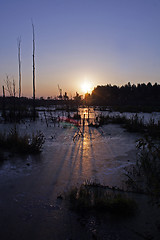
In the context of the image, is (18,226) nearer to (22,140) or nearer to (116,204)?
(116,204)

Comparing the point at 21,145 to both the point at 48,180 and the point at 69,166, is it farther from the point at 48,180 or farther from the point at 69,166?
the point at 48,180

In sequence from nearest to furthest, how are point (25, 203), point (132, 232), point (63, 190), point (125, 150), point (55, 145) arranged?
point (132, 232), point (25, 203), point (63, 190), point (125, 150), point (55, 145)

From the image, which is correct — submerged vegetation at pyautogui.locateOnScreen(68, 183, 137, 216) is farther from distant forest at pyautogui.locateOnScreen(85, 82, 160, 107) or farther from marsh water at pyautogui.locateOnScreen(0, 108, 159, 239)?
distant forest at pyautogui.locateOnScreen(85, 82, 160, 107)

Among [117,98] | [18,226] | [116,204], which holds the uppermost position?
[117,98]

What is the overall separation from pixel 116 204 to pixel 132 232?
0.47 m

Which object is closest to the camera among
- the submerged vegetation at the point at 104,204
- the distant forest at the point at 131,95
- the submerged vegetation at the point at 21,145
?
the submerged vegetation at the point at 104,204

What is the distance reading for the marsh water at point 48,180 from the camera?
2584mm

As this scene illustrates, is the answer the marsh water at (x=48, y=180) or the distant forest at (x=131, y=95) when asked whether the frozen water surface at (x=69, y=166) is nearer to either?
the marsh water at (x=48, y=180)

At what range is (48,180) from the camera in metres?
4.12

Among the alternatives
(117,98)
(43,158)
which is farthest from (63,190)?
(117,98)

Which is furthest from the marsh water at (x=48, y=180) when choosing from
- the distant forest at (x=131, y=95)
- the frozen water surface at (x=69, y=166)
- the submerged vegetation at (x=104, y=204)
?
the distant forest at (x=131, y=95)

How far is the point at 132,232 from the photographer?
2.42m

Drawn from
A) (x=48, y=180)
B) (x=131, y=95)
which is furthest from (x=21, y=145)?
(x=131, y=95)

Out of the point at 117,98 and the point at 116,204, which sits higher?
the point at 117,98
